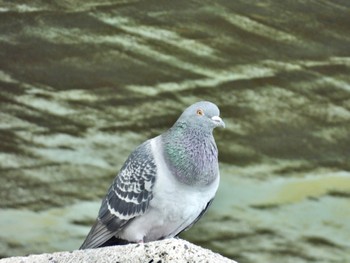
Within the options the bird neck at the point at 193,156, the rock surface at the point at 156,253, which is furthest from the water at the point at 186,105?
the rock surface at the point at 156,253

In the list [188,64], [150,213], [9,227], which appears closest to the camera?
[150,213]

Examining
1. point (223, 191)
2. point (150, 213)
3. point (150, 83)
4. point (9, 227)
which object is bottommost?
point (9, 227)

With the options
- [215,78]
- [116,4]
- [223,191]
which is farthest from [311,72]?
[116,4]

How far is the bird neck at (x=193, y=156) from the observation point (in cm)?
242

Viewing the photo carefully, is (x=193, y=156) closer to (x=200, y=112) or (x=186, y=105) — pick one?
(x=200, y=112)

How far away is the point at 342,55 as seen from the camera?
4898 millimetres

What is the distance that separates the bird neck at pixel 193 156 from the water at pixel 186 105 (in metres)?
2.14

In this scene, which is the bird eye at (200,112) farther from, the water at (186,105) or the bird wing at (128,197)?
the water at (186,105)

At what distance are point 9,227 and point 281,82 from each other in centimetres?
161

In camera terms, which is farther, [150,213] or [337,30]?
[337,30]

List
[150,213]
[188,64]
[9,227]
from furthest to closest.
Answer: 1. [188,64]
2. [9,227]
3. [150,213]

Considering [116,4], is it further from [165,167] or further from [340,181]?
[165,167]

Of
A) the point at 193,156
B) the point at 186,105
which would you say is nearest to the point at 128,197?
the point at 193,156

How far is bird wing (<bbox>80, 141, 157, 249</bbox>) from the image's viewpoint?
252 centimetres
